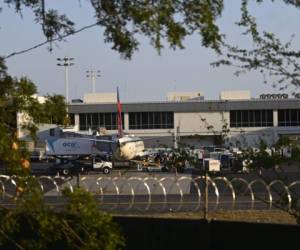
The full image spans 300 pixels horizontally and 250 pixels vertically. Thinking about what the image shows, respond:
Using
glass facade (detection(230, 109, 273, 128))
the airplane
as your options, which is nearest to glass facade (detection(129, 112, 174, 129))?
glass facade (detection(230, 109, 273, 128))

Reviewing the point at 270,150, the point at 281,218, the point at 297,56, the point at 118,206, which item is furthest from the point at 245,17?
the point at 118,206

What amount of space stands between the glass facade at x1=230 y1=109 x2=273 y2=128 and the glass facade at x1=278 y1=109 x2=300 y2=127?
157cm

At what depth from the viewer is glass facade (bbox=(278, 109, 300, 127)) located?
11144cm

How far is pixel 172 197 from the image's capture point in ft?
87.6

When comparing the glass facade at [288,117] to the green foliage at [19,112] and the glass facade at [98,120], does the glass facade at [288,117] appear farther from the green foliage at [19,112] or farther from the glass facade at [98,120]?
the green foliage at [19,112]

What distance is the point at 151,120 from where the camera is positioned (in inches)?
4557

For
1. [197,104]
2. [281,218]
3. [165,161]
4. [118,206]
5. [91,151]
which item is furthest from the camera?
[197,104]

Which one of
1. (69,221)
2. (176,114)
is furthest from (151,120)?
(69,221)

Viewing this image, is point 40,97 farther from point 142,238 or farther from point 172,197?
point 172,197

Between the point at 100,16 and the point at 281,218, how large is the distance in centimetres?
1321

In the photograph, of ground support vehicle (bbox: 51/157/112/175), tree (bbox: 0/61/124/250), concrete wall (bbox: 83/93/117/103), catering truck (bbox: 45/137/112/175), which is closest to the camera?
tree (bbox: 0/61/124/250)

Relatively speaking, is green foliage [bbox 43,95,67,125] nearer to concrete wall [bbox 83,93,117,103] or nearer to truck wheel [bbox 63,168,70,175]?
Answer: truck wheel [bbox 63,168,70,175]

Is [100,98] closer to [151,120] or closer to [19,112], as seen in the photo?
[151,120]

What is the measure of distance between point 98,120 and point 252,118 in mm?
25779
